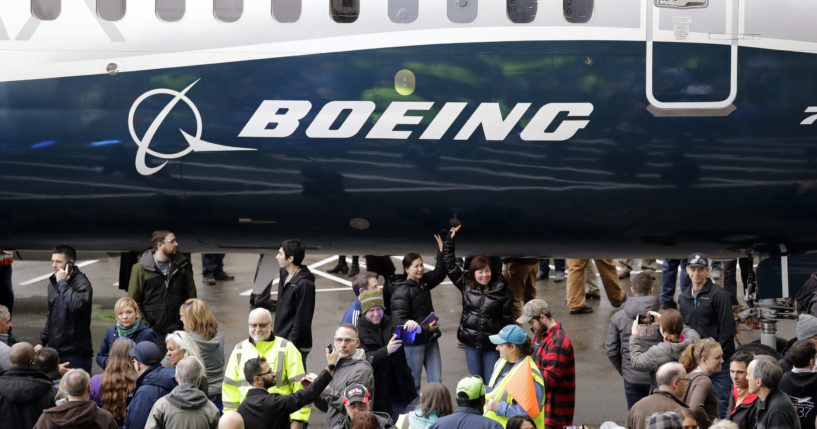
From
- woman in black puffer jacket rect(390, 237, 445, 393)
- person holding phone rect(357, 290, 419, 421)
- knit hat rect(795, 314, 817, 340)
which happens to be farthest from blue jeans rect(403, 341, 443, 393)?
knit hat rect(795, 314, 817, 340)

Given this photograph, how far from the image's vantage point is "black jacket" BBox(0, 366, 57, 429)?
734 centimetres

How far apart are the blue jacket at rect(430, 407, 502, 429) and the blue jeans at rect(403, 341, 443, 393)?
2939mm

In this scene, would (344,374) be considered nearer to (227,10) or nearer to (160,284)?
(160,284)

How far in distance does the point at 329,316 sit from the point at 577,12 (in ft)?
21.3

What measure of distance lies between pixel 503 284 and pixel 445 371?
2194 millimetres

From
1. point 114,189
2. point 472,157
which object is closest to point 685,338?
point 472,157

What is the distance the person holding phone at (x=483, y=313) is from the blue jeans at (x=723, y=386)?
6.46 ft

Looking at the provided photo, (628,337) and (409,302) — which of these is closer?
(628,337)

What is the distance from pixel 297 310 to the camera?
9508mm

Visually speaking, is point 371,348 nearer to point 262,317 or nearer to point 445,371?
point 262,317

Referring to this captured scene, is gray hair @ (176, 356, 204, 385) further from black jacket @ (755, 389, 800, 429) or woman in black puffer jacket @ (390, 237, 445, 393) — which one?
black jacket @ (755, 389, 800, 429)

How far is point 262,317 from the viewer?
25.9 ft

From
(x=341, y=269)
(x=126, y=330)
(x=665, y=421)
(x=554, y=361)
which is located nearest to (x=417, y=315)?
(x=554, y=361)

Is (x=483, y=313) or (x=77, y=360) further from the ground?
(x=483, y=313)
